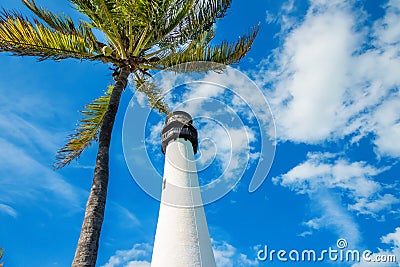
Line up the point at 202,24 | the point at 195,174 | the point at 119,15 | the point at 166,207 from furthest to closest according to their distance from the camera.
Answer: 1. the point at 195,174
2. the point at 166,207
3. the point at 202,24
4. the point at 119,15

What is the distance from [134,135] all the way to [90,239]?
146 inches

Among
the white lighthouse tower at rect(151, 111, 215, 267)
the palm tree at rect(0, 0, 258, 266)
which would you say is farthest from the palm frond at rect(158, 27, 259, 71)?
the white lighthouse tower at rect(151, 111, 215, 267)

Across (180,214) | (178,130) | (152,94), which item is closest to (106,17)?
(152,94)

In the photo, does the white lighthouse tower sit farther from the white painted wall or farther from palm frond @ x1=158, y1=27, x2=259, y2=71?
palm frond @ x1=158, y1=27, x2=259, y2=71

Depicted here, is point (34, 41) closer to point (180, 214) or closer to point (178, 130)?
point (180, 214)

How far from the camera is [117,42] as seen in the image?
923 cm

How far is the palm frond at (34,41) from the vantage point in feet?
25.2

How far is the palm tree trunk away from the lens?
19.4 feet

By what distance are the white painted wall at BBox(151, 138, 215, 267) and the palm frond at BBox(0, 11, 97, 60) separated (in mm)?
6298

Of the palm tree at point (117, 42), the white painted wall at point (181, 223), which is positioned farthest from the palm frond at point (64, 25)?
the white painted wall at point (181, 223)

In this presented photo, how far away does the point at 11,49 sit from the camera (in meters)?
7.92

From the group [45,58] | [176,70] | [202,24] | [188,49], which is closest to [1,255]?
[45,58]

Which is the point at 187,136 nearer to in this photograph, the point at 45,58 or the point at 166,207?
the point at 166,207

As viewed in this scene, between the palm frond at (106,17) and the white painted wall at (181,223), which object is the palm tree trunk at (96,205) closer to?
the palm frond at (106,17)
